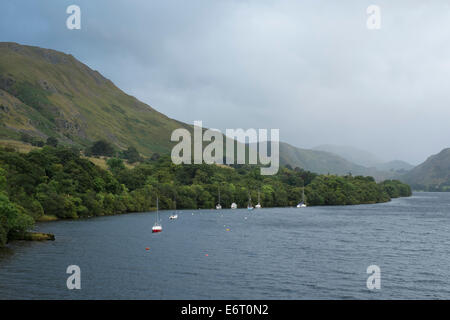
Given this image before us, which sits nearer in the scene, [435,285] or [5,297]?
[5,297]

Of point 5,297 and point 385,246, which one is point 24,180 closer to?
point 5,297

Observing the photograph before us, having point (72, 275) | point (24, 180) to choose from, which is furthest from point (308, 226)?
point (24, 180)

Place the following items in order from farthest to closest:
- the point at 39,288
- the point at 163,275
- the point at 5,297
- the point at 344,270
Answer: the point at 344,270
the point at 163,275
the point at 39,288
the point at 5,297

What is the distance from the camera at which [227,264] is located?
6519cm

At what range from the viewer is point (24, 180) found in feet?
433

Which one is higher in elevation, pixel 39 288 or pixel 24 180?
pixel 24 180

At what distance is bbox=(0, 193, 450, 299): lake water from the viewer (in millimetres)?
49188

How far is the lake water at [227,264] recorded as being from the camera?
4919 cm
